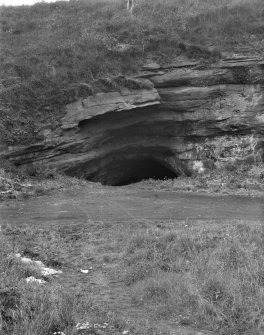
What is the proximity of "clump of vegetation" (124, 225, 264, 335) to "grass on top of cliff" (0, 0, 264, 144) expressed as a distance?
9.37 metres

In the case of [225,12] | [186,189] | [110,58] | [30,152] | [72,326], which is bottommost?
[186,189]

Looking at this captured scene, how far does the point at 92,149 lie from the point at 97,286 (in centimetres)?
1107

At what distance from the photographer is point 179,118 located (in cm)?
1744

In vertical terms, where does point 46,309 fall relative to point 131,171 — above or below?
above

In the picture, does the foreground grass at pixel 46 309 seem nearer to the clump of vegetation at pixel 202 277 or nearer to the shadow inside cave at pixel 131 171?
the clump of vegetation at pixel 202 277

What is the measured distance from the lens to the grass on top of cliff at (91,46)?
15.9 meters

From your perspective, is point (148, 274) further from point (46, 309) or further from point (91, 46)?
point (91, 46)

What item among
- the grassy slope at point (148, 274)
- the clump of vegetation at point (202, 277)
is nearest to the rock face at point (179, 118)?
the grassy slope at point (148, 274)

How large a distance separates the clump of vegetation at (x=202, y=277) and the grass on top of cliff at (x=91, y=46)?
30.7 feet

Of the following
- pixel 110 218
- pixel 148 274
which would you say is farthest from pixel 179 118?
pixel 148 274

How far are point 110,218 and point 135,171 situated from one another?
1063cm

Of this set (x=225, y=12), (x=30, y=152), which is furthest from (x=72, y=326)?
(x=225, y=12)

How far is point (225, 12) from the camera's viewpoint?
65.1 feet

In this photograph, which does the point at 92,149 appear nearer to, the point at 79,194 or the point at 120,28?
the point at 79,194
